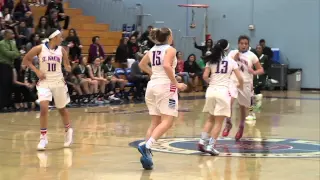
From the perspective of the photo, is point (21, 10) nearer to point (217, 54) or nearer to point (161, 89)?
point (217, 54)

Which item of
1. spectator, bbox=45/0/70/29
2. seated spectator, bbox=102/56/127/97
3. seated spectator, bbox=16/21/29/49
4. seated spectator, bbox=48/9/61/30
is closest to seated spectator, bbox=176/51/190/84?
seated spectator, bbox=102/56/127/97

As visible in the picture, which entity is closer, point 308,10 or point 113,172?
point 113,172

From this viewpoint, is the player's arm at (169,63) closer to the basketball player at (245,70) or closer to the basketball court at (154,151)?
the basketball court at (154,151)

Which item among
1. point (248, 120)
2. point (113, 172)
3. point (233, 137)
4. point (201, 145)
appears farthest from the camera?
point (248, 120)

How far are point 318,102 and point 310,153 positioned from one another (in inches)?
493

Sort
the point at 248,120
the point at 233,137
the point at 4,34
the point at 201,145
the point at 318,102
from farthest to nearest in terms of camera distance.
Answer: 1. the point at 318,102
2. the point at 4,34
3. the point at 248,120
4. the point at 233,137
5. the point at 201,145

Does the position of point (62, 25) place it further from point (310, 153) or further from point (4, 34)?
point (310, 153)

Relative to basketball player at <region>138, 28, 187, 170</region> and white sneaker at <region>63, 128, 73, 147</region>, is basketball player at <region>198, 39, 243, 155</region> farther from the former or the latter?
white sneaker at <region>63, 128, 73, 147</region>

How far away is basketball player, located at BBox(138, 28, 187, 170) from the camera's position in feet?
29.0

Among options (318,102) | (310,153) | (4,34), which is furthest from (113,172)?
(318,102)

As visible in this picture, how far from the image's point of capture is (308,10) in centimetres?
2920

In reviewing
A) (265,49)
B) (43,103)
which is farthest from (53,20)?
(43,103)

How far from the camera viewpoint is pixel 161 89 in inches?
353

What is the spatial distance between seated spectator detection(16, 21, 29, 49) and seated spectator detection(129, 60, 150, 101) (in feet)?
11.1
